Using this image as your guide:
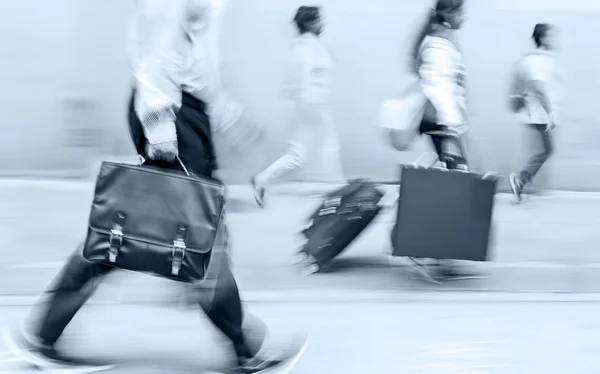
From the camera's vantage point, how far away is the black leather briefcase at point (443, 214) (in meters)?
5.75

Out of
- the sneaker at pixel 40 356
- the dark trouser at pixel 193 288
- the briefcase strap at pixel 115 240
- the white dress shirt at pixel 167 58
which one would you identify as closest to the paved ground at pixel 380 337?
the sneaker at pixel 40 356

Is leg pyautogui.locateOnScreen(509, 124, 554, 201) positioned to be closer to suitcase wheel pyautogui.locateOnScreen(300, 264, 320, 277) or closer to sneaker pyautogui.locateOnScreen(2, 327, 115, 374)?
suitcase wheel pyautogui.locateOnScreen(300, 264, 320, 277)

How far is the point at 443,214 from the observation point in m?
5.79

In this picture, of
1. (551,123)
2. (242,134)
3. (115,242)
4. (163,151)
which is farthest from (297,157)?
(115,242)

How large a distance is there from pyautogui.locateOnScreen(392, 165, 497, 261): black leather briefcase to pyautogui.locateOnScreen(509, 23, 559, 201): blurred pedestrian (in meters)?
3.60

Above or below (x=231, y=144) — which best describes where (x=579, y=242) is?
below

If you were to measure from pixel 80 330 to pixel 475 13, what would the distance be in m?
6.28

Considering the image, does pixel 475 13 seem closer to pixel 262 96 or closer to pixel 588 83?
pixel 588 83

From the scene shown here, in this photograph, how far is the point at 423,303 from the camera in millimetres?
5555

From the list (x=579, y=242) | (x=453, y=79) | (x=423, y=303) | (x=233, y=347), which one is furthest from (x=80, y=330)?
(x=579, y=242)

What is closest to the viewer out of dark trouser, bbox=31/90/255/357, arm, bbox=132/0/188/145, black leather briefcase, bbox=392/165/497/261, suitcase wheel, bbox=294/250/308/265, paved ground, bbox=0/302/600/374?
arm, bbox=132/0/188/145

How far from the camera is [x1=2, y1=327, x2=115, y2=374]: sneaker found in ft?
13.5

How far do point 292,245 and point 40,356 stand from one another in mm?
3243

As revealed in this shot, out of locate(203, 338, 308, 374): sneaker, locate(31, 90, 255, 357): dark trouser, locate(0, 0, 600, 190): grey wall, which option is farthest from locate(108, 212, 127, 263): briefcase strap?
locate(0, 0, 600, 190): grey wall
